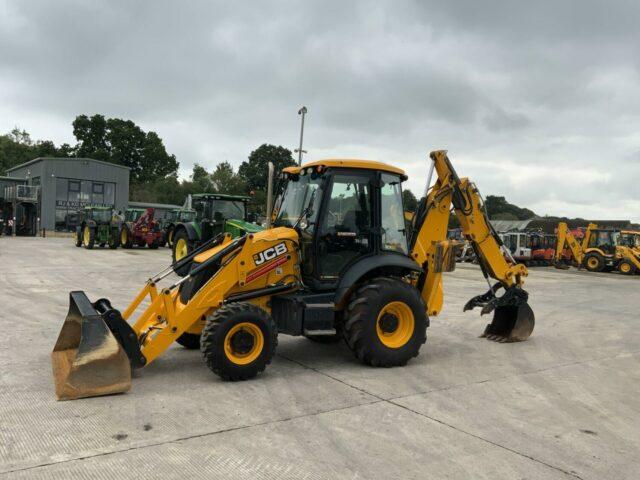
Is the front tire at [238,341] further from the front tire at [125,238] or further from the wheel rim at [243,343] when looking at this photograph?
the front tire at [125,238]

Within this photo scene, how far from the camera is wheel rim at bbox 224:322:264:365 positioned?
17.8ft

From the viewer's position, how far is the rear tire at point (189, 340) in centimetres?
676

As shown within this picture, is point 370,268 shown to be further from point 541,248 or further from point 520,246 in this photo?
point 541,248

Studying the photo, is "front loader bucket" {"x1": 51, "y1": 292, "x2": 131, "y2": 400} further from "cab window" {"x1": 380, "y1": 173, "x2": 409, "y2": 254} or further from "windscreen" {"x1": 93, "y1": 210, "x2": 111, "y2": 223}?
"windscreen" {"x1": 93, "y1": 210, "x2": 111, "y2": 223}

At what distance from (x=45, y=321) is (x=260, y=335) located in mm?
4826

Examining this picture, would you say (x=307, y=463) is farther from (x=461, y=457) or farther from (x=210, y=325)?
(x=210, y=325)

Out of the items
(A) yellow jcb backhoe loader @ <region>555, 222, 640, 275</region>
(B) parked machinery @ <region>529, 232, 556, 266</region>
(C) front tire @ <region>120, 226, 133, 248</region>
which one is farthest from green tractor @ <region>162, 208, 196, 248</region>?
(A) yellow jcb backhoe loader @ <region>555, 222, 640, 275</region>

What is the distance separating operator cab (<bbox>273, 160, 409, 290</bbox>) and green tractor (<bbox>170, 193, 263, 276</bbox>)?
12331mm

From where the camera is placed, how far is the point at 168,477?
347 cm

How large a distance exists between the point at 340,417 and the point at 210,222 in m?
15.6

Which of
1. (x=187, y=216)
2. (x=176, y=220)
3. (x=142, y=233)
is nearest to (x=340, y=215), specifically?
(x=187, y=216)

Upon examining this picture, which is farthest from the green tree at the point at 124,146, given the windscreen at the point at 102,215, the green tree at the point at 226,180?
the windscreen at the point at 102,215

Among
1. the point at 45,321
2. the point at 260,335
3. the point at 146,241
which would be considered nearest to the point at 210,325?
the point at 260,335

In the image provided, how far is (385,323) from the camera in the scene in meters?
6.31
